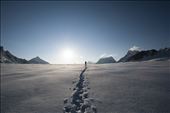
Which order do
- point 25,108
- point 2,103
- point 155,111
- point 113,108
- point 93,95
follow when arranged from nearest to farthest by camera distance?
point 155,111 < point 113,108 < point 25,108 < point 2,103 < point 93,95

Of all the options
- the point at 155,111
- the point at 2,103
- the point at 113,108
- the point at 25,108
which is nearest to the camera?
the point at 155,111

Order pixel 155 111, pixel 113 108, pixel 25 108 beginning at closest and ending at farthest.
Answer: pixel 155 111 → pixel 113 108 → pixel 25 108

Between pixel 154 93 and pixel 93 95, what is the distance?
2626mm

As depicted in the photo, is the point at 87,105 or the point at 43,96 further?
the point at 43,96

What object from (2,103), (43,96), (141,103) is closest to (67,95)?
(43,96)

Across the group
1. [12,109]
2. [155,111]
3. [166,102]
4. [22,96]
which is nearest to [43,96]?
[22,96]

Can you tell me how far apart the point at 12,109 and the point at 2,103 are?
0.91 m

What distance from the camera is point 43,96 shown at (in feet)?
20.2

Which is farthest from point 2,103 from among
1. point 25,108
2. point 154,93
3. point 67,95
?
point 154,93

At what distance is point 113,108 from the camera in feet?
15.3

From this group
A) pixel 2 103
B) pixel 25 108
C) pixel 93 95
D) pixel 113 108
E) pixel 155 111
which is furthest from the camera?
pixel 93 95

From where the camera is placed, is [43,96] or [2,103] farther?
[43,96]

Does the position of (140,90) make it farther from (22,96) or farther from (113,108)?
(22,96)

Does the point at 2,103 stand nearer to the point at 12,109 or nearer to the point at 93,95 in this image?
the point at 12,109
